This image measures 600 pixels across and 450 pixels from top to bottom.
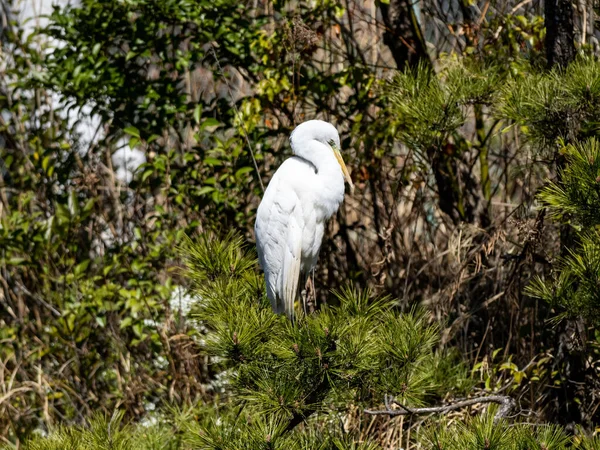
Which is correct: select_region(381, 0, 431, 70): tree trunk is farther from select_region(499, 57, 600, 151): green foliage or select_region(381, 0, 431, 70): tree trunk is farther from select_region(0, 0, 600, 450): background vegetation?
select_region(499, 57, 600, 151): green foliage

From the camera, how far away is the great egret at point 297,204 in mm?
2283

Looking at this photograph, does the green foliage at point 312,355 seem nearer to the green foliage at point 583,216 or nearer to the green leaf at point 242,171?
the green foliage at point 583,216

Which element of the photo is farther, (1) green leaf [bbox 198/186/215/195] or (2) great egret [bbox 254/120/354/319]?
(1) green leaf [bbox 198/186/215/195]

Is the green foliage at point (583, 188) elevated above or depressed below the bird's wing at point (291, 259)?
above

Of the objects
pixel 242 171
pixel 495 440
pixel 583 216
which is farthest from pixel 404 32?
pixel 495 440

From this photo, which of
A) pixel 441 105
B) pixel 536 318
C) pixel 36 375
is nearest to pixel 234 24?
pixel 441 105

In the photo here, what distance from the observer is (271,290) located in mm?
2340

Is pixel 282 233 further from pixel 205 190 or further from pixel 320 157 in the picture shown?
pixel 205 190

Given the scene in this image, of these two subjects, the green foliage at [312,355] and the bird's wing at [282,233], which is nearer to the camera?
the green foliage at [312,355]

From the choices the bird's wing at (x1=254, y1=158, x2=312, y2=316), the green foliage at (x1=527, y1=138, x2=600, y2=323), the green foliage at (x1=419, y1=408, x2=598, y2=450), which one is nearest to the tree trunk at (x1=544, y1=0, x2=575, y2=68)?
the green foliage at (x1=527, y1=138, x2=600, y2=323)

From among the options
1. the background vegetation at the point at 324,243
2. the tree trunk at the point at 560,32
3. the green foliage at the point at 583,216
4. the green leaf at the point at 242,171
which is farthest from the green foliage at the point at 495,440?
the green leaf at the point at 242,171

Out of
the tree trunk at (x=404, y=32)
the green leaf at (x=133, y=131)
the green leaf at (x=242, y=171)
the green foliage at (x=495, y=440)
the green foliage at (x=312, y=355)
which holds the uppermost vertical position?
the tree trunk at (x=404, y=32)

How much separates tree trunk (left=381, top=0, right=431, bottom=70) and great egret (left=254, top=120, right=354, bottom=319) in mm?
998

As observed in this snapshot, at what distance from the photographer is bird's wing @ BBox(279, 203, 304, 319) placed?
236 centimetres
